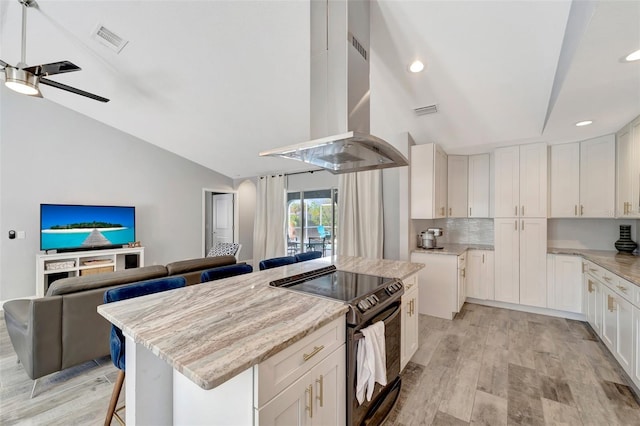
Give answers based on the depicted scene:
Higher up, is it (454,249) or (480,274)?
(454,249)

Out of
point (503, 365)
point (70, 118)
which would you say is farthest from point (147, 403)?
point (70, 118)

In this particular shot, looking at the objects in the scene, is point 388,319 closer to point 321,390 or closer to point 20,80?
point 321,390

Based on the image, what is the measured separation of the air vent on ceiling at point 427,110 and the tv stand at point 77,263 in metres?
5.34

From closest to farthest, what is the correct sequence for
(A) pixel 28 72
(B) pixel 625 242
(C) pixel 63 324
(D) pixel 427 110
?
1. (C) pixel 63 324
2. (A) pixel 28 72
3. (D) pixel 427 110
4. (B) pixel 625 242

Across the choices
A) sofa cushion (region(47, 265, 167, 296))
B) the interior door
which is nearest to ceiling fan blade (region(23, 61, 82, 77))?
sofa cushion (region(47, 265, 167, 296))

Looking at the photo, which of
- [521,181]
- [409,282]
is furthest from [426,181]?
[409,282]

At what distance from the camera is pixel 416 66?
8.13ft

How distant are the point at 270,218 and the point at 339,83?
4.69 m

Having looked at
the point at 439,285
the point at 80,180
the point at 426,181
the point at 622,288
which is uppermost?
the point at 80,180

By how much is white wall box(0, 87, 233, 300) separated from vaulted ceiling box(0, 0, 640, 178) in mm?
654

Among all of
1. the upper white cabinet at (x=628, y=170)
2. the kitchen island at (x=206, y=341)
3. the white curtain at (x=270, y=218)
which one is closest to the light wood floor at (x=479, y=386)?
the kitchen island at (x=206, y=341)

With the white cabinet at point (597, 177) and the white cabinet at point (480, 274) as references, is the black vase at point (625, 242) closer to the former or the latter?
the white cabinet at point (597, 177)

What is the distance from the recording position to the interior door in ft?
23.1

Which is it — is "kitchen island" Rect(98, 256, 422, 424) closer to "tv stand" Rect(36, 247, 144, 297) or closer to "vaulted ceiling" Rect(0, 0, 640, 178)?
"vaulted ceiling" Rect(0, 0, 640, 178)
